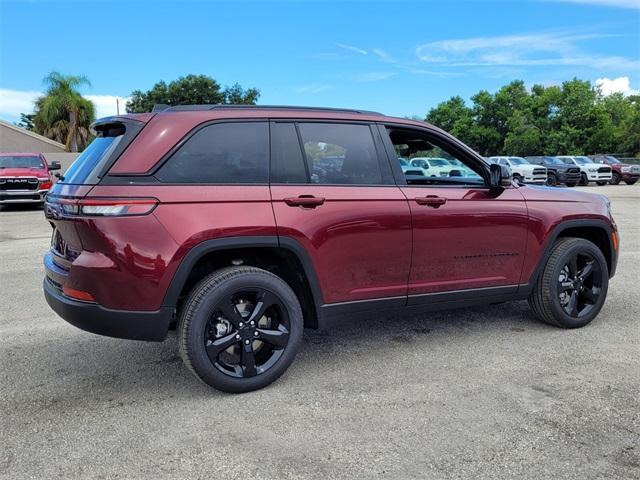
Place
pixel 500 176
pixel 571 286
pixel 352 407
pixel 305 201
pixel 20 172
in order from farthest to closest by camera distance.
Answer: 1. pixel 20 172
2. pixel 571 286
3. pixel 500 176
4. pixel 305 201
5. pixel 352 407

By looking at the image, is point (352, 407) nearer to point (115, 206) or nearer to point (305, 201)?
point (305, 201)

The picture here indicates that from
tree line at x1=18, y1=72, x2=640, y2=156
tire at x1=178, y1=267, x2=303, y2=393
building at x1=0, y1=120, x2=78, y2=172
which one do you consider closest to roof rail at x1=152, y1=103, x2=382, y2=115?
tire at x1=178, y1=267, x2=303, y2=393

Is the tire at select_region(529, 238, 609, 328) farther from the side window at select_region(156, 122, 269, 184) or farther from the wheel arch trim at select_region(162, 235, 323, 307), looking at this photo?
the side window at select_region(156, 122, 269, 184)

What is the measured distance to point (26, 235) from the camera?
427 inches

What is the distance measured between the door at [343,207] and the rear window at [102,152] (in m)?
0.92

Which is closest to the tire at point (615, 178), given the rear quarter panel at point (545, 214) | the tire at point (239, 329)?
the rear quarter panel at point (545, 214)

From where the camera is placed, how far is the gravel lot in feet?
8.82

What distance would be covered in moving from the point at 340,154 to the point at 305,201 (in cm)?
54

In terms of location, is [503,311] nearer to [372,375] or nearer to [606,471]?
[372,375]

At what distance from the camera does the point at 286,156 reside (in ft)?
12.0

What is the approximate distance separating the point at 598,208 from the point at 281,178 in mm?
2946

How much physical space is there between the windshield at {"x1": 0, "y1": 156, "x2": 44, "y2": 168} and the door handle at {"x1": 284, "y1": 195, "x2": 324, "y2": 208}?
52.7 feet

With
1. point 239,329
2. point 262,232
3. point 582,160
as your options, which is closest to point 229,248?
point 262,232

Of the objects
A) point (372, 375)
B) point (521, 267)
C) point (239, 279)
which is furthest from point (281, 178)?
point (521, 267)
